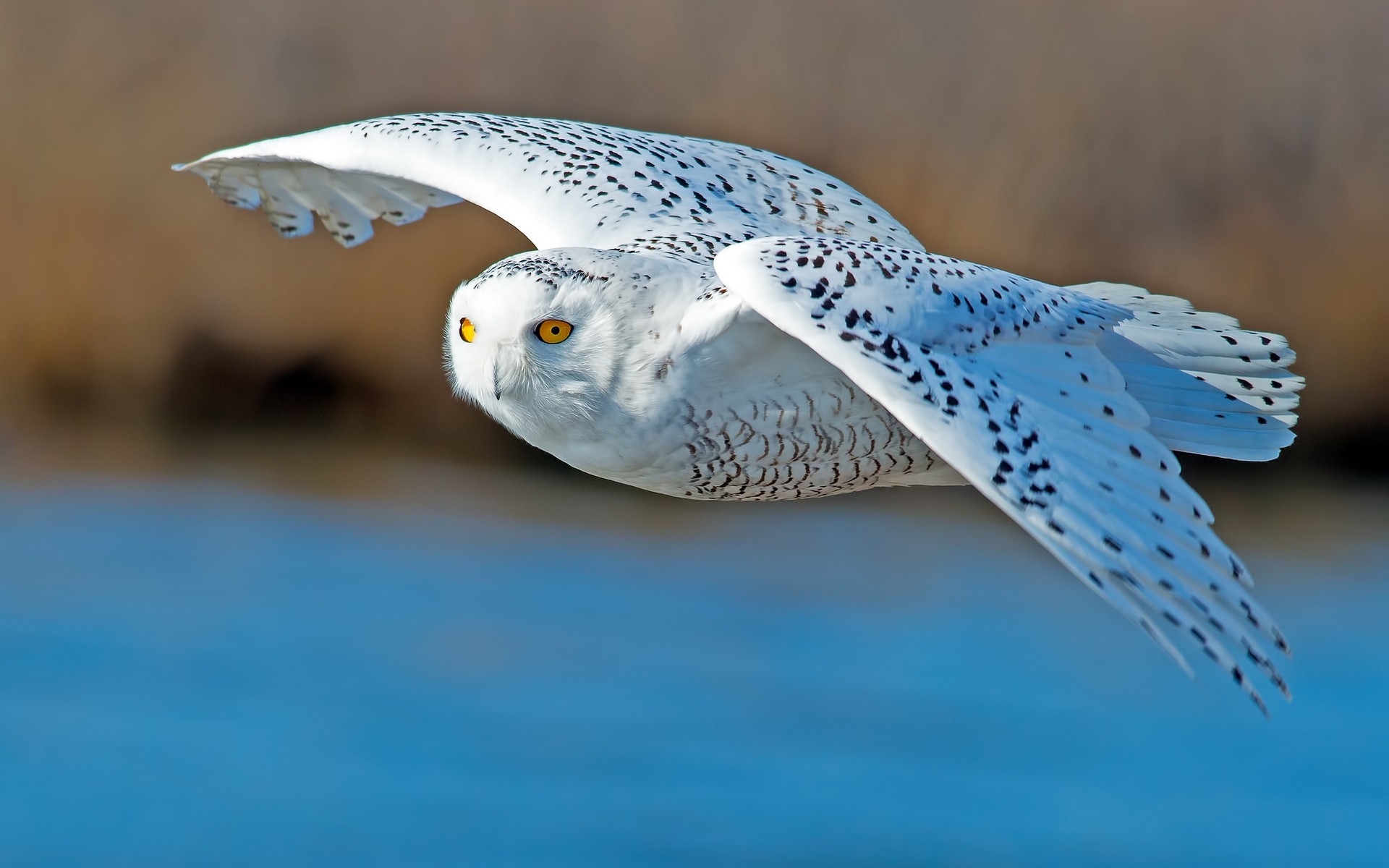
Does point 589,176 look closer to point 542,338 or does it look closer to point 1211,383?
point 542,338

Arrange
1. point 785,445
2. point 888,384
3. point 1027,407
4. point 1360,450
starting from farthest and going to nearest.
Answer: point 1360,450 < point 785,445 < point 1027,407 < point 888,384

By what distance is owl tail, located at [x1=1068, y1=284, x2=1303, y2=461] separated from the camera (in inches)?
126

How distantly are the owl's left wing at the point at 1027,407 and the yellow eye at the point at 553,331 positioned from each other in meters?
0.34

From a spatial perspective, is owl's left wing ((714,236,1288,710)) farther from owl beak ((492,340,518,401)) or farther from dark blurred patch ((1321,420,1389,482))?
dark blurred patch ((1321,420,1389,482))

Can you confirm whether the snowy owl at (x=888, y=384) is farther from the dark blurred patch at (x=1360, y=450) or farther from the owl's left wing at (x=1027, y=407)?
the dark blurred patch at (x=1360, y=450)

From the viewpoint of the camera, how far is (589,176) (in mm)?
3893

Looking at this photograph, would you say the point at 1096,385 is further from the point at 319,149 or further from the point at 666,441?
the point at 319,149

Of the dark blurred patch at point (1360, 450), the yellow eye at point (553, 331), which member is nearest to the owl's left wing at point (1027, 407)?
the yellow eye at point (553, 331)

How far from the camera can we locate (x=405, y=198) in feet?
15.0

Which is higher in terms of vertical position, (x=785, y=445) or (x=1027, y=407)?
(x=1027, y=407)

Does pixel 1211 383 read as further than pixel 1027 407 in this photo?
Yes

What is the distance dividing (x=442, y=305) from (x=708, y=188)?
19.2ft

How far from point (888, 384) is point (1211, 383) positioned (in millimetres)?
1112

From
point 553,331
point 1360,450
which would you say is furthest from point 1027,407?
point 1360,450
